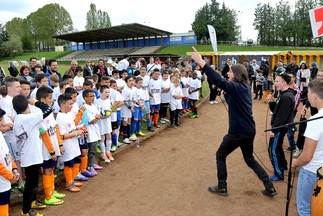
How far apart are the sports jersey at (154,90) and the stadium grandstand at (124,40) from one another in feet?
114

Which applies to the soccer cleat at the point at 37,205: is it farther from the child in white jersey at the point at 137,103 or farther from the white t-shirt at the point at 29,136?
the child in white jersey at the point at 137,103

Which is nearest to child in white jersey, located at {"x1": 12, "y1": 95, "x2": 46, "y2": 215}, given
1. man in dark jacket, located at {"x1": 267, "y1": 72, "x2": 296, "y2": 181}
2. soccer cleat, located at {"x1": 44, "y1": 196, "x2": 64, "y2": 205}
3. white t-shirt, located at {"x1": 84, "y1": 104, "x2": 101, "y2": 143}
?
soccer cleat, located at {"x1": 44, "y1": 196, "x2": 64, "y2": 205}

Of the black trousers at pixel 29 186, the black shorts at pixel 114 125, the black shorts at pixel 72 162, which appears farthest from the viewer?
the black shorts at pixel 114 125

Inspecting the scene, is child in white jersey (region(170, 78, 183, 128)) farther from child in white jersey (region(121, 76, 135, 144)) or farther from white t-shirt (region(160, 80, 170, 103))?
child in white jersey (region(121, 76, 135, 144))

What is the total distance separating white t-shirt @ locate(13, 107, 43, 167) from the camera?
3635 millimetres

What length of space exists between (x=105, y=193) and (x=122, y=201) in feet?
1.65

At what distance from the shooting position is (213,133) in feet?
27.4

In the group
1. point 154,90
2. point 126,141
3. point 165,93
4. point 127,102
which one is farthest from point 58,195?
point 165,93

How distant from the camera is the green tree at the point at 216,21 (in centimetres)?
6388

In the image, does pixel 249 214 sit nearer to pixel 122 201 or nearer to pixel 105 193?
pixel 122 201

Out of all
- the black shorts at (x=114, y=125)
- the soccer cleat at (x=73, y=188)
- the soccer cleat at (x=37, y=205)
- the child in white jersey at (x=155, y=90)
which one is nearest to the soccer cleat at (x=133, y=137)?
the black shorts at (x=114, y=125)

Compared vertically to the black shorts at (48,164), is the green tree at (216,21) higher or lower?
higher

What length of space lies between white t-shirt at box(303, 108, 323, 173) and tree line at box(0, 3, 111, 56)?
7481 cm

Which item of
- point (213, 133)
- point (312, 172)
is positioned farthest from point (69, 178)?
point (213, 133)
